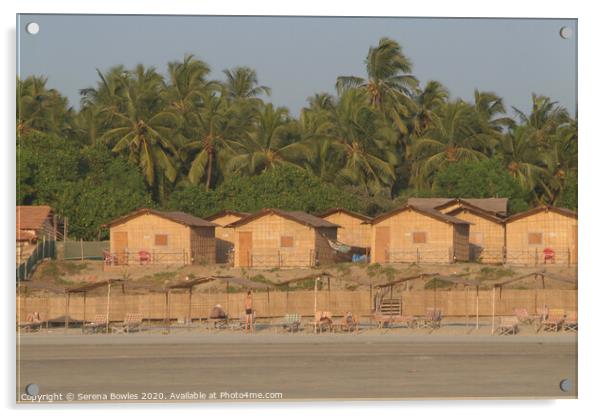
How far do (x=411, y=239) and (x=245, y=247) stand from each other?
7.11 metres

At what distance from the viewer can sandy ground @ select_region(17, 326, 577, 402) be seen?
691 inches

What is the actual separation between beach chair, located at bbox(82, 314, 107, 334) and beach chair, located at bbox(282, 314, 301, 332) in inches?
200

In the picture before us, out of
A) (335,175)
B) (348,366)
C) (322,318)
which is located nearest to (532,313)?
(322,318)

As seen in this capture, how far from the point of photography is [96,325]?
32938 millimetres

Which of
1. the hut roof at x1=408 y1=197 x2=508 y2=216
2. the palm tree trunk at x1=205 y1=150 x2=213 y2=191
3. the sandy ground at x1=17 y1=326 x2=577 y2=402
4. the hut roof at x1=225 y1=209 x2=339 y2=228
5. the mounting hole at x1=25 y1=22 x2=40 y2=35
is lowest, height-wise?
the sandy ground at x1=17 y1=326 x2=577 y2=402

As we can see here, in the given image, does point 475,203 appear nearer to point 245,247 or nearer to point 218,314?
point 245,247

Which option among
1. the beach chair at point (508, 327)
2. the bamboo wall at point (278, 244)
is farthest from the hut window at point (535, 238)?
the beach chair at point (508, 327)

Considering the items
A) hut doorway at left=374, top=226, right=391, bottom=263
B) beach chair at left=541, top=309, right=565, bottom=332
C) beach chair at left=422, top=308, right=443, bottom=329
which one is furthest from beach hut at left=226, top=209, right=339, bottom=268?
beach chair at left=541, top=309, right=565, bottom=332

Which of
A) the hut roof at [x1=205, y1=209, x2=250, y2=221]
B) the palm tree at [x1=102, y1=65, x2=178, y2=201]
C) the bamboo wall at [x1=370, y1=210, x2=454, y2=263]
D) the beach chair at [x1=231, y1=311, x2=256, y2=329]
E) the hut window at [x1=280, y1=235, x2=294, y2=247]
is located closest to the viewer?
the beach chair at [x1=231, y1=311, x2=256, y2=329]

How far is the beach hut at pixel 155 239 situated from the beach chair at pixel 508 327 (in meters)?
21.2

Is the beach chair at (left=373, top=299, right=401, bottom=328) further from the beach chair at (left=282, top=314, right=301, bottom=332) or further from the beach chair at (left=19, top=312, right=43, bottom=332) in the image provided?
the beach chair at (left=19, top=312, right=43, bottom=332)

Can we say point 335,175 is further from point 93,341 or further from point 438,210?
point 93,341

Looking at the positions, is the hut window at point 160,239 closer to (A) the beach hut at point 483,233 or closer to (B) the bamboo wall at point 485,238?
(A) the beach hut at point 483,233

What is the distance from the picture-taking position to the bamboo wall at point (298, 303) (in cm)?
3512
